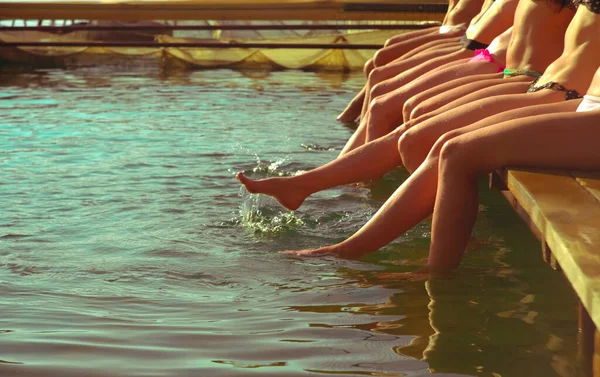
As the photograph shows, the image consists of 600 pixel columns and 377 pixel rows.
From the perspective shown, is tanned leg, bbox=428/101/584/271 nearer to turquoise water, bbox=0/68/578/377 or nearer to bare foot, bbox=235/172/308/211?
turquoise water, bbox=0/68/578/377

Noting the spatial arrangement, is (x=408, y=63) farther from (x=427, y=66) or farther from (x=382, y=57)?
(x=382, y=57)

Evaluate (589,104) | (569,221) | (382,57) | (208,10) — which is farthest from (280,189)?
(208,10)

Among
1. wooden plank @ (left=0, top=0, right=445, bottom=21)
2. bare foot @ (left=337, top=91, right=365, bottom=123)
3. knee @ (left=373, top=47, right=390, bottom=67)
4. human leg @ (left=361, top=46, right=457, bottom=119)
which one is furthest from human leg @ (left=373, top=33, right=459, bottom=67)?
wooden plank @ (left=0, top=0, right=445, bottom=21)

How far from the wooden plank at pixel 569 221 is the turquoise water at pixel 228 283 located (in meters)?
0.39

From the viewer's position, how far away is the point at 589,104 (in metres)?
3.10

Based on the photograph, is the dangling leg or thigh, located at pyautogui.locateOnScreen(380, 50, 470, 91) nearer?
the dangling leg

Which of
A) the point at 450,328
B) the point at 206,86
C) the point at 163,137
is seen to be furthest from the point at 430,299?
the point at 206,86

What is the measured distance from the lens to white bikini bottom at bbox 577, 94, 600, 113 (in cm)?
306

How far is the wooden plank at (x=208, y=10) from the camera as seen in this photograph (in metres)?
13.6

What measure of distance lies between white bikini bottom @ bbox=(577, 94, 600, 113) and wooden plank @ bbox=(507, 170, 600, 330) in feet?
0.84

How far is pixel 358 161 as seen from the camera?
430cm

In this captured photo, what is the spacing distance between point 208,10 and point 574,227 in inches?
474

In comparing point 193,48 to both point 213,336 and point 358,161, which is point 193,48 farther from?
point 213,336

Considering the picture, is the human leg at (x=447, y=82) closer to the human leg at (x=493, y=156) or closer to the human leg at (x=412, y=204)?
the human leg at (x=412, y=204)
